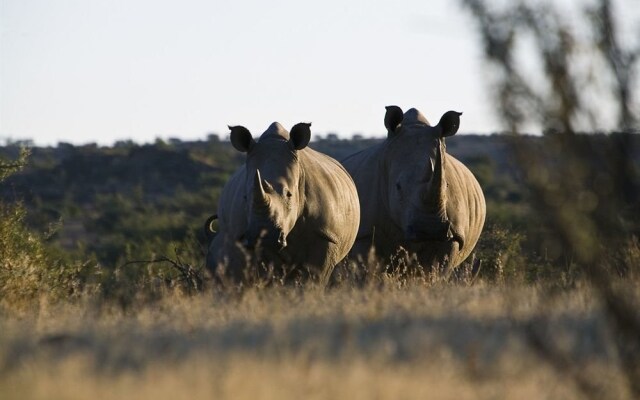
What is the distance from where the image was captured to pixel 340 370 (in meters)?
6.84

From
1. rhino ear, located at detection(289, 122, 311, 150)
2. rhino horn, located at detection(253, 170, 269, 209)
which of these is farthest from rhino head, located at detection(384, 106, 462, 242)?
rhino horn, located at detection(253, 170, 269, 209)

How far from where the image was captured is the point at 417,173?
46.3ft

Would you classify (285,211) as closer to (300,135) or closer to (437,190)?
(300,135)

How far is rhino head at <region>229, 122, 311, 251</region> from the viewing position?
12.1 metres

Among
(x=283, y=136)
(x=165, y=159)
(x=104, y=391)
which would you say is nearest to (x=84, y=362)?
(x=104, y=391)

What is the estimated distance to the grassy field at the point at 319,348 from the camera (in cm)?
652

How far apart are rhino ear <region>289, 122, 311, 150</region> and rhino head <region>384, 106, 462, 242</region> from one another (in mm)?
1299

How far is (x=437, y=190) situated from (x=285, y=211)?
1828mm

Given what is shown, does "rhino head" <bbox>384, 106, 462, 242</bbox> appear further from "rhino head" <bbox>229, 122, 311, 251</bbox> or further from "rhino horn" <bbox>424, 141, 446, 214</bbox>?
"rhino head" <bbox>229, 122, 311, 251</bbox>

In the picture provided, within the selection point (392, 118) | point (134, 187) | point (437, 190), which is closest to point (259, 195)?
point (437, 190)

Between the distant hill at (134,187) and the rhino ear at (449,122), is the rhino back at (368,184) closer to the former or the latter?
the rhino ear at (449,122)

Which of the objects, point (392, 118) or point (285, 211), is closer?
point (285, 211)

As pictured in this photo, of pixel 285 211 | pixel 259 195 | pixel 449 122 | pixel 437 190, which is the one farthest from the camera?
pixel 449 122

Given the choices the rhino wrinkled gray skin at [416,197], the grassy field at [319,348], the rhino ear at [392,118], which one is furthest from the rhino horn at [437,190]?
the grassy field at [319,348]
